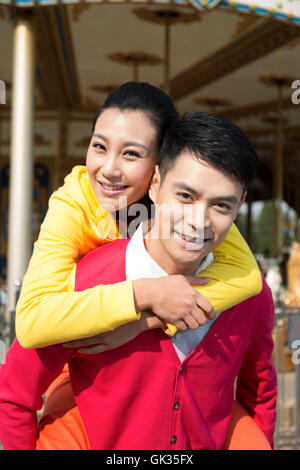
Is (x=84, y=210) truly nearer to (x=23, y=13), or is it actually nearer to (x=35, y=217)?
(x=23, y=13)

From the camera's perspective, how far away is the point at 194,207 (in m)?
1.29

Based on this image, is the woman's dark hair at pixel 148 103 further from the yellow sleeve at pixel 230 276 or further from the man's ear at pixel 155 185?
the yellow sleeve at pixel 230 276

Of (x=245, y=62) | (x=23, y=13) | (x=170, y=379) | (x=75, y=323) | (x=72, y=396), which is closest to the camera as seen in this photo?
(x=75, y=323)

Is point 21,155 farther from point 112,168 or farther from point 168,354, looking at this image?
point 168,354

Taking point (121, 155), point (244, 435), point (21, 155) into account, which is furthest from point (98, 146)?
point (21, 155)

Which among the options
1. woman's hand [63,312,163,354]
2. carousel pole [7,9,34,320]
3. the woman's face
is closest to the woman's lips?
the woman's face

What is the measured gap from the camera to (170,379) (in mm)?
1328

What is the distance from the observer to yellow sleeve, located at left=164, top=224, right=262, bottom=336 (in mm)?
1333

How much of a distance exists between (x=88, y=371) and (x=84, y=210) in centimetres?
42

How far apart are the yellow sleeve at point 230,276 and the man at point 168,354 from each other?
6cm

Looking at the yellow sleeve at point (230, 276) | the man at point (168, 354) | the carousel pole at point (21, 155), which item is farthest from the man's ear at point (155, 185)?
the carousel pole at point (21, 155)

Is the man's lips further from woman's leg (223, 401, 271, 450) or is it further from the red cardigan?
woman's leg (223, 401, 271, 450)

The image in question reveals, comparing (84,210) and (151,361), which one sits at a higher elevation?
(84,210)
